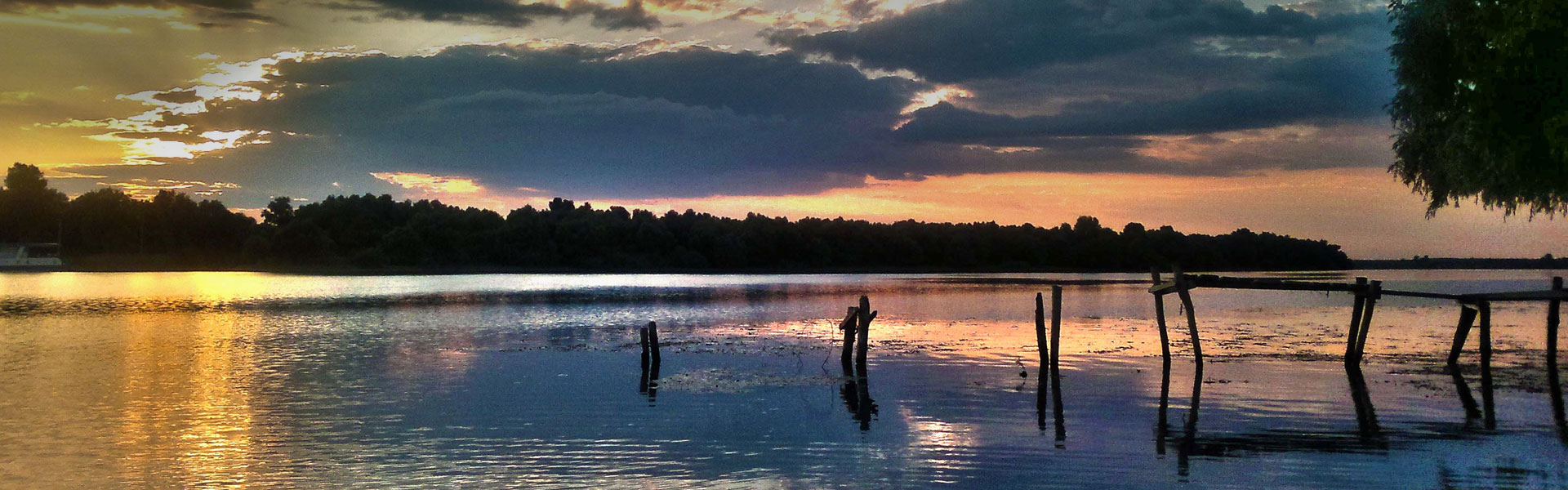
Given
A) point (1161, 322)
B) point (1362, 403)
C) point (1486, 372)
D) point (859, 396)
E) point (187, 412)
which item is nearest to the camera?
point (187, 412)

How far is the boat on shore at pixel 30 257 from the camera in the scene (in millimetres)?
146875

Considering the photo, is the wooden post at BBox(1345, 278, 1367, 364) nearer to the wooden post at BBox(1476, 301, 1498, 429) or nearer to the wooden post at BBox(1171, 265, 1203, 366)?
the wooden post at BBox(1476, 301, 1498, 429)

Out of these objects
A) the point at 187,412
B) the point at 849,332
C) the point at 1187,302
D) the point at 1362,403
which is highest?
the point at 1187,302

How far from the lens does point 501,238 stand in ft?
513

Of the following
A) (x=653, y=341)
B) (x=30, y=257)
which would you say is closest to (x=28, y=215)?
(x=30, y=257)

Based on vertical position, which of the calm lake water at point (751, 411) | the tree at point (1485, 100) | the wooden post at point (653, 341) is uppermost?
the tree at point (1485, 100)

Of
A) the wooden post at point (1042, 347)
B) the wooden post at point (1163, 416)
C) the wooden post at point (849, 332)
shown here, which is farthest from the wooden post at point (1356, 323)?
the wooden post at point (849, 332)

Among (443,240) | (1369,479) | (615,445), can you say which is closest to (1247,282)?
(1369,479)

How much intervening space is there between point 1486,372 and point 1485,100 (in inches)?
293

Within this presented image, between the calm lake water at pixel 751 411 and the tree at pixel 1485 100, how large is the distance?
4646mm

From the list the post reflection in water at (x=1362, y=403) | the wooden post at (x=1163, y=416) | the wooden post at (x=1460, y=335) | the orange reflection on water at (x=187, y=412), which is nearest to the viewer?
the orange reflection on water at (x=187, y=412)

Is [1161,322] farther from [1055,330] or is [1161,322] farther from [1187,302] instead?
[1055,330]

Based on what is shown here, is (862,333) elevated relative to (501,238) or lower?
lower

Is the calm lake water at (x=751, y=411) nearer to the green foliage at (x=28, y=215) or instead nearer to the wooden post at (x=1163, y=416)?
the wooden post at (x=1163, y=416)
